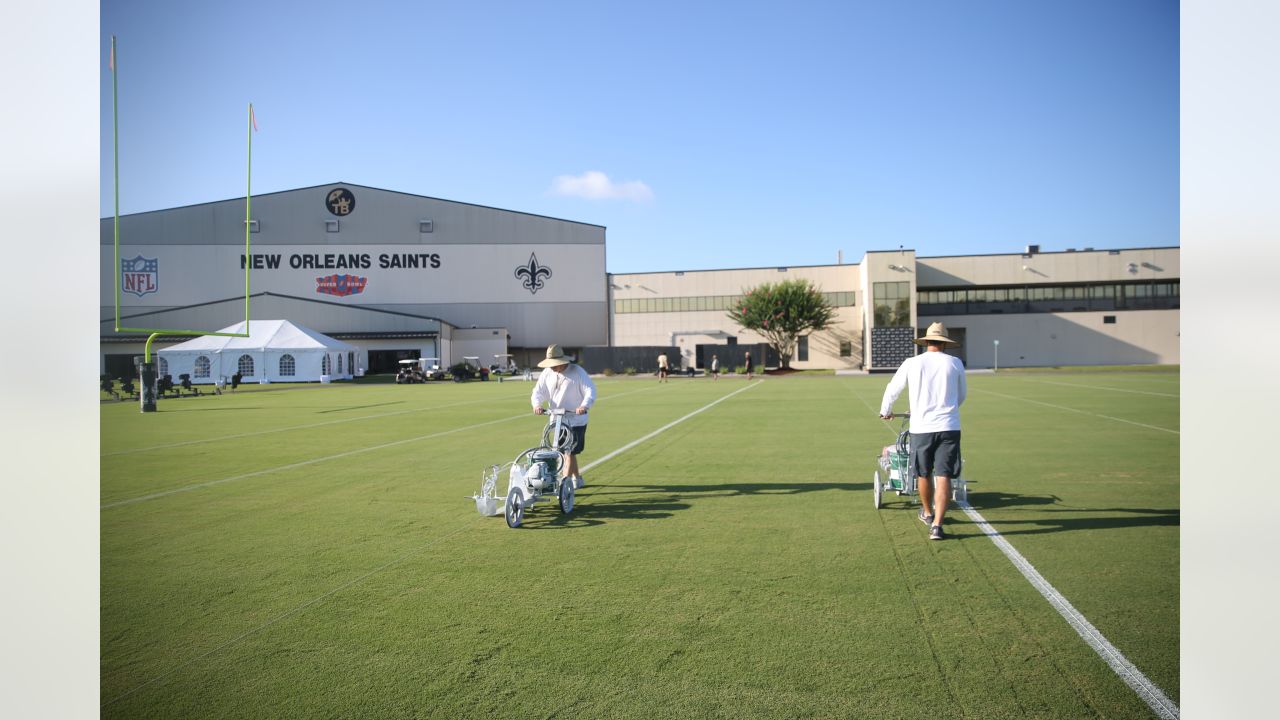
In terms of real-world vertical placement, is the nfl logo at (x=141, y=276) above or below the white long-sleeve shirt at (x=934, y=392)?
above

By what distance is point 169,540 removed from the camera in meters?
6.81

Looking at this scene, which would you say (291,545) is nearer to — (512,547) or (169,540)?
(169,540)

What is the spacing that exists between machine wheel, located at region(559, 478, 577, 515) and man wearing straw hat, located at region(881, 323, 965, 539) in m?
2.93

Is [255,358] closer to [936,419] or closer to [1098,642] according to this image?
[936,419]

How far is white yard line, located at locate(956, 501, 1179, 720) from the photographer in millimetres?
3449

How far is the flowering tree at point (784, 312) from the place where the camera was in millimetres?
65000

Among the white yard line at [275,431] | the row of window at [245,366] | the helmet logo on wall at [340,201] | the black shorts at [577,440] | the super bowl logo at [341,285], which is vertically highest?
the helmet logo on wall at [340,201]

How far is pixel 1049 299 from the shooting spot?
65.9 metres

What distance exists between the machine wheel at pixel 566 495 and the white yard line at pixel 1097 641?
367cm

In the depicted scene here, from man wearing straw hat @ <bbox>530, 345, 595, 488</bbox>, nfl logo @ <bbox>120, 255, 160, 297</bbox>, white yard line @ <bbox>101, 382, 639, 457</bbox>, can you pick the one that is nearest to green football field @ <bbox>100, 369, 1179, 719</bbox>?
man wearing straw hat @ <bbox>530, 345, 595, 488</bbox>

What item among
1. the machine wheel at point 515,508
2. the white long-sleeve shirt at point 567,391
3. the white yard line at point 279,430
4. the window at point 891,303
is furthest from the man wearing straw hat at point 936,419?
the window at point 891,303

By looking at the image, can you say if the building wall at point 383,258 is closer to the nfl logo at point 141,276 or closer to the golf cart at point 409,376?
the nfl logo at point 141,276
